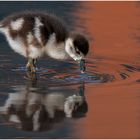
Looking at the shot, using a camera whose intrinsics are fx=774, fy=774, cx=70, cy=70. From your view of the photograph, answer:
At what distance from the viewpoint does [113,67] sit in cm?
846

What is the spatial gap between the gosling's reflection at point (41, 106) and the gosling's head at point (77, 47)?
413mm

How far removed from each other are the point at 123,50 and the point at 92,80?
4.72 ft

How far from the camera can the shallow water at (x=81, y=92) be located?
6.43 m

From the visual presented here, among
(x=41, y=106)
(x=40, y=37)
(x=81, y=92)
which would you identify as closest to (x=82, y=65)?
(x=40, y=37)

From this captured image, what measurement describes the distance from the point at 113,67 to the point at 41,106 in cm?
170

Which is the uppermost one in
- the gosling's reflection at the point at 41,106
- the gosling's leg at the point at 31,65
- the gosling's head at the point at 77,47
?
the gosling's head at the point at 77,47

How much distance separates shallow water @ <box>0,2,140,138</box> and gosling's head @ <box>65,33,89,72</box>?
0.57 ft

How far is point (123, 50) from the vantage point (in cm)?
920

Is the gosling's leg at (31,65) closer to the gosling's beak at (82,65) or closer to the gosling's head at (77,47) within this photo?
the gosling's head at (77,47)

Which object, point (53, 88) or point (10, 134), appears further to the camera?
point (53, 88)

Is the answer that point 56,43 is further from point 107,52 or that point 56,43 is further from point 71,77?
point 107,52

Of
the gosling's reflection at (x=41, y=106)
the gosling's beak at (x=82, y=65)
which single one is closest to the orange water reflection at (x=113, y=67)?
the gosling's reflection at (x=41, y=106)

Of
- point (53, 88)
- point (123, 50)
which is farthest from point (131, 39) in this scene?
point (53, 88)

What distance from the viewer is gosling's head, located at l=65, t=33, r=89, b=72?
7820 mm
